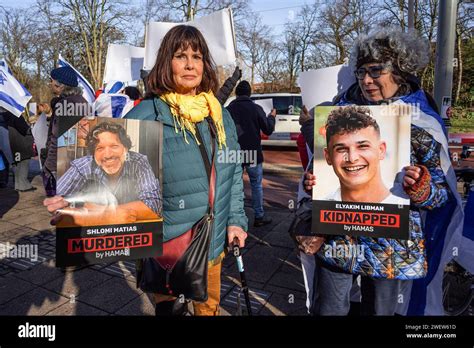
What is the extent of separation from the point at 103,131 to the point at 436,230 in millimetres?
1684

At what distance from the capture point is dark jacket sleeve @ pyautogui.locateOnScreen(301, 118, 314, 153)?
2225 mm

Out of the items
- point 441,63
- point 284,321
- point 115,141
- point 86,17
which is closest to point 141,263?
point 115,141

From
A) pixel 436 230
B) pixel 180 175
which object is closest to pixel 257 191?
pixel 436 230

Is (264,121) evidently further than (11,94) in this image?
Yes

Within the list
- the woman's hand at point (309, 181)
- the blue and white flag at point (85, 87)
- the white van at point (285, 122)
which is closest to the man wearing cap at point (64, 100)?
the blue and white flag at point (85, 87)

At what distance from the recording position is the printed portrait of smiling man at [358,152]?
1729 mm

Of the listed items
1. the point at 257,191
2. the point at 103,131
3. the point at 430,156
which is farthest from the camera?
the point at 257,191

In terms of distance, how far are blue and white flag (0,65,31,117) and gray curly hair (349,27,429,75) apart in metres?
4.52

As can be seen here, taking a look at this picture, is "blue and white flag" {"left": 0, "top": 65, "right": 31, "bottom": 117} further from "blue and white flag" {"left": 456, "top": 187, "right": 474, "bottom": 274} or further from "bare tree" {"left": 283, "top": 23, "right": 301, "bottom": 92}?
"bare tree" {"left": 283, "top": 23, "right": 301, "bottom": 92}

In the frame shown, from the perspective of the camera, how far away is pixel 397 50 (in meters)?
1.85

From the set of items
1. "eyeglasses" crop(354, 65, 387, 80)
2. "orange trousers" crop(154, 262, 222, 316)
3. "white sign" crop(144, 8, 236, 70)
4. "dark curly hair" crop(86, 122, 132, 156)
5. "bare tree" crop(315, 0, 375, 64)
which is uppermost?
"bare tree" crop(315, 0, 375, 64)

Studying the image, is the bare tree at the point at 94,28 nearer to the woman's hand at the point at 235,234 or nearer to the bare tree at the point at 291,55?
the bare tree at the point at 291,55

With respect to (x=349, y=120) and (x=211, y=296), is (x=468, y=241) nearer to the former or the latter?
(x=349, y=120)

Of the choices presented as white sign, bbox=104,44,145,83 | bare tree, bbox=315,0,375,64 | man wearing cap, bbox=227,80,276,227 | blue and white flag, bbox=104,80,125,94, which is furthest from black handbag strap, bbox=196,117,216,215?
bare tree, bbox=315,0,375,64
